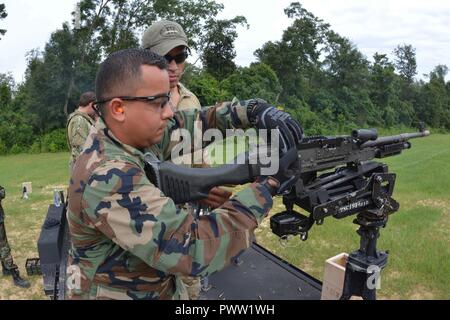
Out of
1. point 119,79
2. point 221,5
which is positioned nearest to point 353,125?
point 221,5

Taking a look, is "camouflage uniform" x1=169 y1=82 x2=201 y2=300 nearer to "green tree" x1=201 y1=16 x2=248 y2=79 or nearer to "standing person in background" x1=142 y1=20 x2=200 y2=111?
"standing person in background" x1=142 y1=20 x2=200 y2=111

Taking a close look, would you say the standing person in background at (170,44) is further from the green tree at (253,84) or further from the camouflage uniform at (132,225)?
the green tree at (253,84)

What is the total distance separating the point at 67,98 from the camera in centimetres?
2439

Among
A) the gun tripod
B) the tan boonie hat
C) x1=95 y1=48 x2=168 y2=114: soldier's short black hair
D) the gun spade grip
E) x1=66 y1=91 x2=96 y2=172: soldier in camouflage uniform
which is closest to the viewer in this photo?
x1=95 y1=48 x2=168 y2=114: soldier's short black hair

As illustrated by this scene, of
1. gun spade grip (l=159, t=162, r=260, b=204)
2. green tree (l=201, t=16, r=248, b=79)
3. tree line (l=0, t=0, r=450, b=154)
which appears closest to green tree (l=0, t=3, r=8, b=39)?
tree line (l=0, t=0, r=450, b=154)

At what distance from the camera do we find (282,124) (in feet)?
6.72

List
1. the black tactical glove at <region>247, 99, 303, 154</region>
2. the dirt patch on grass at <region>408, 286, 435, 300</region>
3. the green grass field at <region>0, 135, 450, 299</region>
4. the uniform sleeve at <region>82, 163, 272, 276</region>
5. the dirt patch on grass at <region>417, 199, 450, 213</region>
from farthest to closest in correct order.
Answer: the dirt patch on grass at <region>417, 199, 450, 213</region> → the green grass field at <region>0, 135, 450, 299</region> → the dirt patch on grass at <region>408, 286, 435, 300</region> → the black tactical glove at <region>247, 99, 303, 154</region> → the uniform sleeve at <region>82, 163, 272, 276</region>

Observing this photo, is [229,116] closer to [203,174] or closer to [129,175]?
[203,174]

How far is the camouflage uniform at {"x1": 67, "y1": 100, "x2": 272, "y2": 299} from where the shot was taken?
5.02 ft

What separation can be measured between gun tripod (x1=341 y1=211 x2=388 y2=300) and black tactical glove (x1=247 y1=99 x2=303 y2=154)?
50.8 inches

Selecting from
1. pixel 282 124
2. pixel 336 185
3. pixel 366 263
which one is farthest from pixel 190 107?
pixel 366 263

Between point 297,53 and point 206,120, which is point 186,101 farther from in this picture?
point 297,53

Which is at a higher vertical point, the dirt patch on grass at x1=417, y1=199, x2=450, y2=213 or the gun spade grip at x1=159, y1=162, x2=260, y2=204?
the gun spade grip at x1=159, y1=162, x2=260, y2=204
